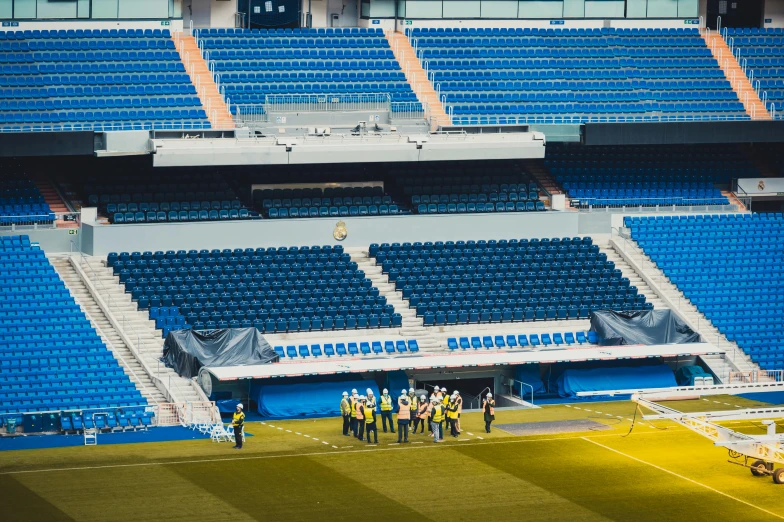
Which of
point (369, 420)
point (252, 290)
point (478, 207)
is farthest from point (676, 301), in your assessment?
point (369, 420)

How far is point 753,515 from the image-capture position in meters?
33.2

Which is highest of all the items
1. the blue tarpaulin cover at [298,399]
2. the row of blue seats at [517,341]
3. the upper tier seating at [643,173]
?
the upper tier seating at [643,173]

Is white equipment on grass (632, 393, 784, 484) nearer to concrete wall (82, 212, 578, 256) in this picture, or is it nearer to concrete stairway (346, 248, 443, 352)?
concrete stairway (346, 248, 443, 352)

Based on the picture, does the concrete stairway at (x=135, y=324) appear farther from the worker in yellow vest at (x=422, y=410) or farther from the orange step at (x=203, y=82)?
the orange step at (x=203, y=82)

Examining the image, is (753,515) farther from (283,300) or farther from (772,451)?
(283,300)

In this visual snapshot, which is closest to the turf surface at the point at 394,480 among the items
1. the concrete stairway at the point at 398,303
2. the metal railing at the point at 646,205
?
the concrete stairway at the point at 398,303

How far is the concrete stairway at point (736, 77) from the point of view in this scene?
194 ft

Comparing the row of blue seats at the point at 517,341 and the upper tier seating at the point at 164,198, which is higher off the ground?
the upper tier seating at the point at 164,198

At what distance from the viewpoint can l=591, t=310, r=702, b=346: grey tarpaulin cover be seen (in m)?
49.8

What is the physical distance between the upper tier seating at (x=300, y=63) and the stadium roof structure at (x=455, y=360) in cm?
1250

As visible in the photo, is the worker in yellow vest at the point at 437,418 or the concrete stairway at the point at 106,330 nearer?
the worker in yellow vest at the point at 437,418

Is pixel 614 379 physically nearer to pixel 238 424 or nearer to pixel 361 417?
pixel 361 417

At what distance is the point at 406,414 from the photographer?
40188 mm

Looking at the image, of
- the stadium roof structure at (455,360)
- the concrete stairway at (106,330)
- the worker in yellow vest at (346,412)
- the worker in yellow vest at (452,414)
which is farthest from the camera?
the stadium roof structure at (455,360)
